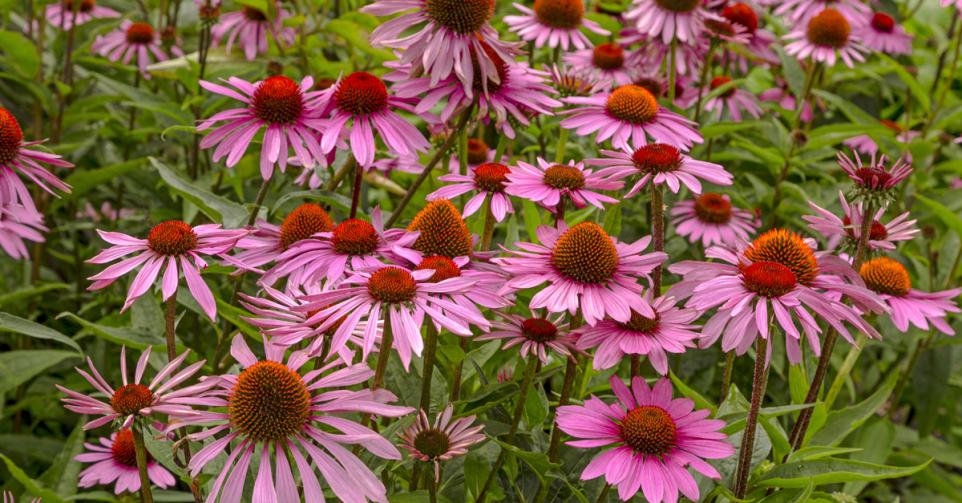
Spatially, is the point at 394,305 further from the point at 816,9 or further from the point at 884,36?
the point at 884,36

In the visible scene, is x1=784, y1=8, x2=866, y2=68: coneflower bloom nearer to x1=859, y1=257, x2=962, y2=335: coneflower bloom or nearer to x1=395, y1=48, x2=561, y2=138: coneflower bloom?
x1=859, y1=257, x2=962, y2=335: coneflower bloom

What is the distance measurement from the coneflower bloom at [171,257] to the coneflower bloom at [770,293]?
0.60 m

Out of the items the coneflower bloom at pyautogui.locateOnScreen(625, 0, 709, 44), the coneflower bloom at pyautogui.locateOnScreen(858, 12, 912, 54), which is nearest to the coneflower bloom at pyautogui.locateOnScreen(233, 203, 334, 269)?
the coneflower bloom at pyautogui.locateOnScreen(625, 0, 709, 44)

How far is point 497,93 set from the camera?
4.80 ft

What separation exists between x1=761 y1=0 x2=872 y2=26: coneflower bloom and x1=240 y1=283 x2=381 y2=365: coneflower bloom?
2410mm

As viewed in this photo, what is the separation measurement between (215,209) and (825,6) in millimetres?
2359

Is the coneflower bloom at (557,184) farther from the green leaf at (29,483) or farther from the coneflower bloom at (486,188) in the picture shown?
the green leaf at (29,483)

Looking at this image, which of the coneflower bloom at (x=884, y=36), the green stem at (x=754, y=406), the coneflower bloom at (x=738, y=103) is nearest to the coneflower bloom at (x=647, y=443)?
the green stem at (x=754, y=406)

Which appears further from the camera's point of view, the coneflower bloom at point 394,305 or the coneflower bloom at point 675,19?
the coneflower bloom at point 675,19

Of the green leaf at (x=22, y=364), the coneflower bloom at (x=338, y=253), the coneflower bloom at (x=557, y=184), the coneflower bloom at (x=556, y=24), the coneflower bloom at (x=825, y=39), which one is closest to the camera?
the coneflower bloom at (x=338, y=253)

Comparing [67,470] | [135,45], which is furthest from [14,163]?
[135,45]

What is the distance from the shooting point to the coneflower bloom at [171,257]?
46.4 inches

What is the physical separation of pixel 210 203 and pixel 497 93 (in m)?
0.54

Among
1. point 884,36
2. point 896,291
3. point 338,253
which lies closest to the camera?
point 338,253
